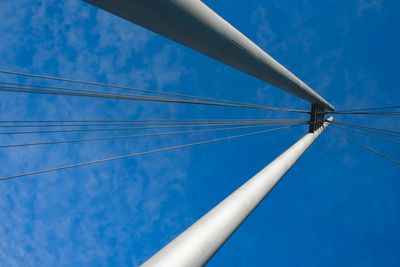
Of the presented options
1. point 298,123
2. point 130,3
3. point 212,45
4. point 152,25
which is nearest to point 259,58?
point 212,45

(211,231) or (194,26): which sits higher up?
(194,26)

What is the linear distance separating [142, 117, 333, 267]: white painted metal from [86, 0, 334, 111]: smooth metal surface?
229cm

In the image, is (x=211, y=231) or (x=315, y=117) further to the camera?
(x=315, y=117)

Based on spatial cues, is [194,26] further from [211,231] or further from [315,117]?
[315,117]

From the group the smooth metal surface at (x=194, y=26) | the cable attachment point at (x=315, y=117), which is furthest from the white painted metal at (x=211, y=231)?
the cable attachment point at (x=315, y=117)

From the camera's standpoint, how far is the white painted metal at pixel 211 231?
347 centimetres

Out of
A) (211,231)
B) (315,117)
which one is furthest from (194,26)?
(315,117)

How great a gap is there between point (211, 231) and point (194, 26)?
2558 millimetres

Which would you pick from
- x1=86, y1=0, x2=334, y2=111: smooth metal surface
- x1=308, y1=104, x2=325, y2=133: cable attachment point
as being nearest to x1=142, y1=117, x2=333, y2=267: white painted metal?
x1=86, y1=0, x2=334, y2=111: smooth metal surface

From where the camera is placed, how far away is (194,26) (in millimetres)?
3977

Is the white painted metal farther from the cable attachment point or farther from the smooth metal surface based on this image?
the cable attachment point

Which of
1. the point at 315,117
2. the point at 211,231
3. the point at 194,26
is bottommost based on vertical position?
the point at 211,231

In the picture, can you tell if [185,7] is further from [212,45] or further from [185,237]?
[185,237]

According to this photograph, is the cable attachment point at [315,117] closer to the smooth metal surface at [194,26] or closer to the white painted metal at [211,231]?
the white painted metal at [211,231]
